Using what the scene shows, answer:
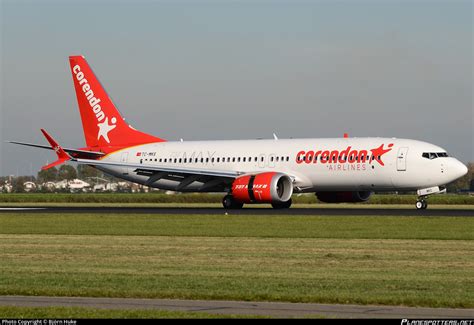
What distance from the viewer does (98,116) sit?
6391 centimetres

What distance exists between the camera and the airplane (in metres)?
52.7

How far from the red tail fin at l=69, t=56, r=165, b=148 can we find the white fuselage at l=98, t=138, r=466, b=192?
324 cm

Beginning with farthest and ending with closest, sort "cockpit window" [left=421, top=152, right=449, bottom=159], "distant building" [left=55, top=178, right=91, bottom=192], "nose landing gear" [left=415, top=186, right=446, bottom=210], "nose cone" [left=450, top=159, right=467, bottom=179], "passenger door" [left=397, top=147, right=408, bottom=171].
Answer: "distant building" [left=55, top=178, right=91, bottom=192]
"nose landing gear" [left=415, top=186, right=446, bottom=210]
"cockpit window" [left=421, top=152, right=449, bottom=159]
"passenger door" [left=397, top=147, right=408, bottom=171]
"nose cone" [left=450, top=159, right=467, bottom=179]

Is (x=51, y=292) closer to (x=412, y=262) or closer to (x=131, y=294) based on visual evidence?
(x=131, y=294)

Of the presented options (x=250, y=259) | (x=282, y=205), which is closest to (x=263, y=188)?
(x=282, y=205)

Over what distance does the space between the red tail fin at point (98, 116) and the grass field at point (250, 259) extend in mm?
20778

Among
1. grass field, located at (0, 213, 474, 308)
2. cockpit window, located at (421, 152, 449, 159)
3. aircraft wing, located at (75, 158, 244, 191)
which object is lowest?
grass field, located at (0, 213, 474, 308)

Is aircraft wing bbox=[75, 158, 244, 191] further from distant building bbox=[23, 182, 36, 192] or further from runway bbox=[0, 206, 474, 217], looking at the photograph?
distant building bbox=[23, 182, 36, 192]

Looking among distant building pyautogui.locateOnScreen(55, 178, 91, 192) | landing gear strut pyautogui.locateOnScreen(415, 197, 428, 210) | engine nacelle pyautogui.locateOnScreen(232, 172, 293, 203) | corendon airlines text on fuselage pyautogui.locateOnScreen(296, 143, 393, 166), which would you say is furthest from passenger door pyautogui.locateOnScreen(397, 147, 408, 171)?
distant building pyautogui.locateOnScreen(55, 178, 91, 192)

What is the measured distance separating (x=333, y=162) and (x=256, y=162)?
5.63 m

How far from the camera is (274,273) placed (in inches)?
888

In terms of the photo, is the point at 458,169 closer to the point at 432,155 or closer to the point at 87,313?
the point at 432,155

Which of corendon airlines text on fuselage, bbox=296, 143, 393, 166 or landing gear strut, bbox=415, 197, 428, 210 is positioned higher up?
corendon airlines text on fuselage, bbox=296, 143, 393, 166

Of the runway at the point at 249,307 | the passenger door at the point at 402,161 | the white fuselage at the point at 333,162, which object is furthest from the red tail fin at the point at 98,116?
the runway at the point at 249,307
